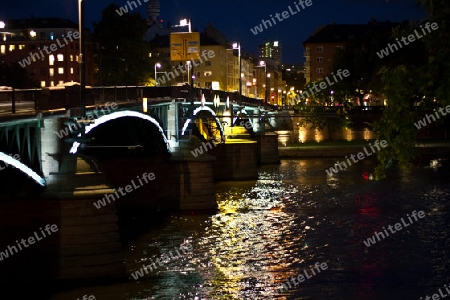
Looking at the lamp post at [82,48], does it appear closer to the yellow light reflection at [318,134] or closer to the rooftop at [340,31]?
the yellow light reflection at [318,134]

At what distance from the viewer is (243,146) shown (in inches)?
2498

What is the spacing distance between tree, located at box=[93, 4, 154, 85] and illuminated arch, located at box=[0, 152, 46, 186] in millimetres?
64420

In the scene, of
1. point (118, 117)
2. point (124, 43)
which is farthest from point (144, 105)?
point (124, 43)

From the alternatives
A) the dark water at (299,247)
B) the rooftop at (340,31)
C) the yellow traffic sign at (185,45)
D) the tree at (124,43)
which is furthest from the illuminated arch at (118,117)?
the rooftop at (340,31)

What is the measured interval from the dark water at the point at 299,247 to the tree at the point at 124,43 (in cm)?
3935

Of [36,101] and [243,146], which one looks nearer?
[36,101]

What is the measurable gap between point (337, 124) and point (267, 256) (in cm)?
6723

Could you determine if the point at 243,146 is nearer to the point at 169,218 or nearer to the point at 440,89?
the point at 169,218

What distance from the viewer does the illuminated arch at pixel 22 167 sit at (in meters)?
22.2

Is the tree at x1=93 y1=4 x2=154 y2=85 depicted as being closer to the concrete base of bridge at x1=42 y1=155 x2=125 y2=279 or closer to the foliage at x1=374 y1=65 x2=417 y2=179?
the concrete base of bridge at x1=42 y1=155 x2=125 y2=279

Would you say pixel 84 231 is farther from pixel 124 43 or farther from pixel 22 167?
pixel 124 43

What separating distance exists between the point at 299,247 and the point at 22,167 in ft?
39.3

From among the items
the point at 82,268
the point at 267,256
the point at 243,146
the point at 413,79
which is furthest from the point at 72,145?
the point at 243,146

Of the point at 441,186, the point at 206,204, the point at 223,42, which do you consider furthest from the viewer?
the point at 223,42
